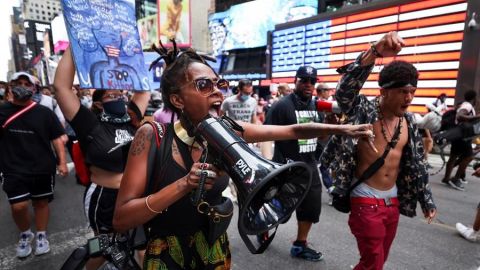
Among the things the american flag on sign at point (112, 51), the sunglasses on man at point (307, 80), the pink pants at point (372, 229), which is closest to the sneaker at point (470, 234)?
the pink pants at point (372, 229)

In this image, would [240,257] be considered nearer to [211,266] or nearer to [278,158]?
[278,158]

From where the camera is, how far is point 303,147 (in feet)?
10.9

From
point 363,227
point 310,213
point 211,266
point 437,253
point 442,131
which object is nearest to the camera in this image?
point 211,266

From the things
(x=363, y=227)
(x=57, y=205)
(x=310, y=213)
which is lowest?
(x=57, y=205)

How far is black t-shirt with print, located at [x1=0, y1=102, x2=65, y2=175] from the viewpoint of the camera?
3311mm

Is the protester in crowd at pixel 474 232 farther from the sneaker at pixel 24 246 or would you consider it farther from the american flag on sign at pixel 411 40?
the american flag on sign at pixel 411 40

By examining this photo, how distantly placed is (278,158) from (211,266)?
2.12 metres

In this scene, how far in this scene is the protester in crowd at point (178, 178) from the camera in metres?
1.31

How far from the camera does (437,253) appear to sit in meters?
3.47

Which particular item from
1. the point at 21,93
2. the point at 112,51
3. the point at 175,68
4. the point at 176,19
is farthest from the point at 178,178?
the point at 176,19

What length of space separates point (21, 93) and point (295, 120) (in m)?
3.02

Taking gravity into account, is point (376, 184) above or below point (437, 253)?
above

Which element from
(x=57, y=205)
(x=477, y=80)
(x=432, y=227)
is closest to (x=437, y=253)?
(x=432, y=227)

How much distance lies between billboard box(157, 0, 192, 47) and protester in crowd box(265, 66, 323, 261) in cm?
2954
